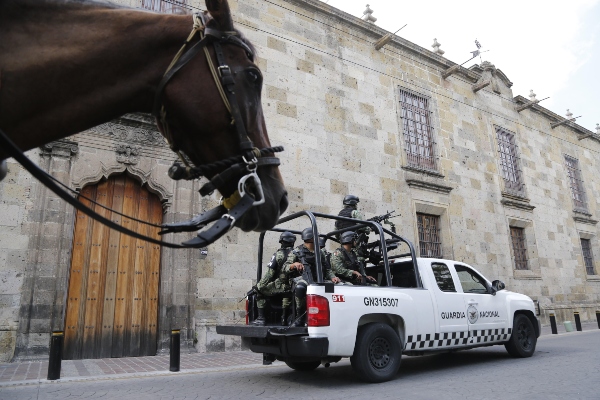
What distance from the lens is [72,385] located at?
5.82 metres

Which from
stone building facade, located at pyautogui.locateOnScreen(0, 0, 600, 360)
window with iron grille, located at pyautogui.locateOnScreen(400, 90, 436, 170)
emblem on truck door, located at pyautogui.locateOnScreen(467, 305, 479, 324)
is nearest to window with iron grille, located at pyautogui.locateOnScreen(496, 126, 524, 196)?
stone building facade, located at pyautogui.locateOnScreen(0, 0, 600, 360)

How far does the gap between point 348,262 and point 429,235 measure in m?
8.28

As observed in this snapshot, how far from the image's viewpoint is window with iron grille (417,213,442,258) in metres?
14.0

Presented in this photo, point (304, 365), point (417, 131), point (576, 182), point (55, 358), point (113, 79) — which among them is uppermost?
point (417, 131)

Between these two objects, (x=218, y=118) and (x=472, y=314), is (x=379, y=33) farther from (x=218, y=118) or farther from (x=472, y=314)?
(x=218, y=118)

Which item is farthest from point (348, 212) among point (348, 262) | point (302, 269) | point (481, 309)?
point (481, 309)

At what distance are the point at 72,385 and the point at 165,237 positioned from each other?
11.5 feet

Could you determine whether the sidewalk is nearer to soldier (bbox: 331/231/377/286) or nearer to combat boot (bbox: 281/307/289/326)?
combat boot (bbox: 281/307/289/326)

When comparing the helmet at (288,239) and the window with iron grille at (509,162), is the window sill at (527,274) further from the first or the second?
the helmet at (288,239)

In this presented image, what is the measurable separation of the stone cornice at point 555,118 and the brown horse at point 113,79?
20726 millimetres

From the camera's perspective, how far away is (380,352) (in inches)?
238

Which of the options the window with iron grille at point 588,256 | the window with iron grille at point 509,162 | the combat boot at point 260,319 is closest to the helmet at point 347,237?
the combat boot at point 260,319

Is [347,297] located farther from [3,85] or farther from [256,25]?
[256,25]

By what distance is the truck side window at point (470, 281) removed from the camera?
763 cm
